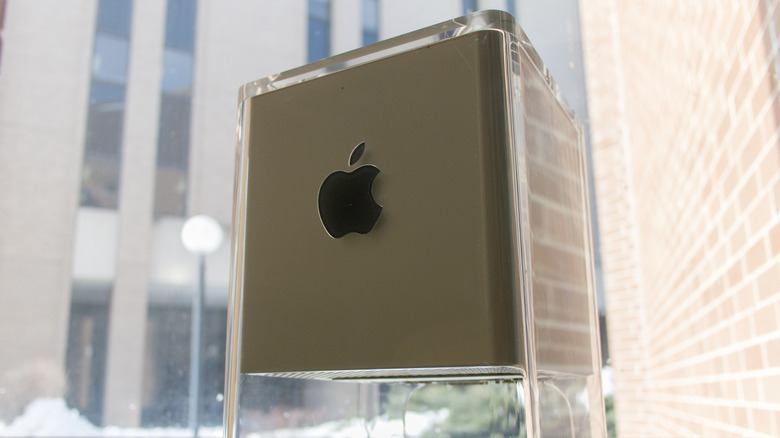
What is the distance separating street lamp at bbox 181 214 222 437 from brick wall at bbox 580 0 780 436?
1.19m

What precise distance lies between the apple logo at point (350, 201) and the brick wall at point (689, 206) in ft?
1.72

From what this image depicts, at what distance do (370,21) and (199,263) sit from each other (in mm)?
965

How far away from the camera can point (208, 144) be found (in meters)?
2.20

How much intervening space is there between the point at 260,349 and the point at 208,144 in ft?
4.44

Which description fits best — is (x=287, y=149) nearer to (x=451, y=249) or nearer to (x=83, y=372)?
(x=451, y=249)

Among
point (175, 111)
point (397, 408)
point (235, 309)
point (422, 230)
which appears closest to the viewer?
point (422, 230)

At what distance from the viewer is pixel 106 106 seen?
2.17m

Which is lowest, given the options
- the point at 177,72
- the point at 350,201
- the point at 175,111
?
the point at 350,201

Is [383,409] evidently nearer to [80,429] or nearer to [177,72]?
[80,429]

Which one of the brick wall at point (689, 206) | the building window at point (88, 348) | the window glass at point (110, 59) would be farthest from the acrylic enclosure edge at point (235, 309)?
the window glass at point (110, 59)

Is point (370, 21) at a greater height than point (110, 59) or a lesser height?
greater

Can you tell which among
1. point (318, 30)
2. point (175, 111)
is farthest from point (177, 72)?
point (318, 30)

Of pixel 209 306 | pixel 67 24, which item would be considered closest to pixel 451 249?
pixel 209 306

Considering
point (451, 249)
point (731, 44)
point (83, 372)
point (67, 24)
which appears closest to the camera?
point (451, 249)
